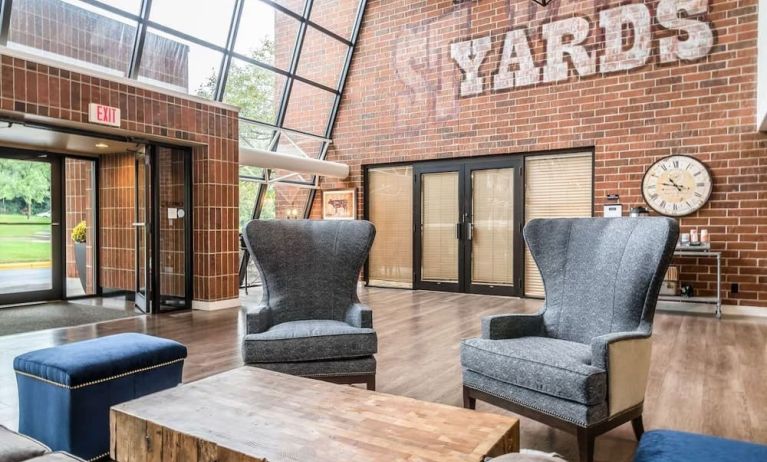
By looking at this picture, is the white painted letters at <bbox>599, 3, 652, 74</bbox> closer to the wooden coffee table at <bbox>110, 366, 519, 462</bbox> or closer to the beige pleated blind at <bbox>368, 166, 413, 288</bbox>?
the beige pleated blind at <bbox>368, 166, 413, 288</bbox>

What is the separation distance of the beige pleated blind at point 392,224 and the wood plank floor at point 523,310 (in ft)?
6.22

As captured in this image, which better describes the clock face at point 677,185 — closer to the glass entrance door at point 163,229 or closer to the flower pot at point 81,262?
the glass entrance door at point 163,229

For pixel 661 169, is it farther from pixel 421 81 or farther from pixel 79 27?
pixel 79 27

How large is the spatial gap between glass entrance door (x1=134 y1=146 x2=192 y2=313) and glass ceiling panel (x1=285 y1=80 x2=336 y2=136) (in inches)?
105

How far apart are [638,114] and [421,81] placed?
11.1 ft

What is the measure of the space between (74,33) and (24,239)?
3098 mm

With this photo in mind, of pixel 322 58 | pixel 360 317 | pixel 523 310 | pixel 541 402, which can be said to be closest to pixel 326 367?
pixel 360 317

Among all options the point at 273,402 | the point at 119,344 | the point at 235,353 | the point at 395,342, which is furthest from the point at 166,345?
the point at 395,342

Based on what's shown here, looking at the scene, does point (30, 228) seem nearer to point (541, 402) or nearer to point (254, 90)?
point (254, 90)

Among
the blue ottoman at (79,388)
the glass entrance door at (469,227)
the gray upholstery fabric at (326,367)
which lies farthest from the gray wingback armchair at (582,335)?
the glass entrance door at (469,227)

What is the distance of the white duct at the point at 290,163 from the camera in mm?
6930

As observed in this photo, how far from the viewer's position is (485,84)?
7.63m

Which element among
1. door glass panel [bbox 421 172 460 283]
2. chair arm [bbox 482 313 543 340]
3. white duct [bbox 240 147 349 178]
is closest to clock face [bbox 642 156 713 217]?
door glass panel [bbox 421 172 460 283]

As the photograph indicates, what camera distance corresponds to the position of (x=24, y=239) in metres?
6.68
